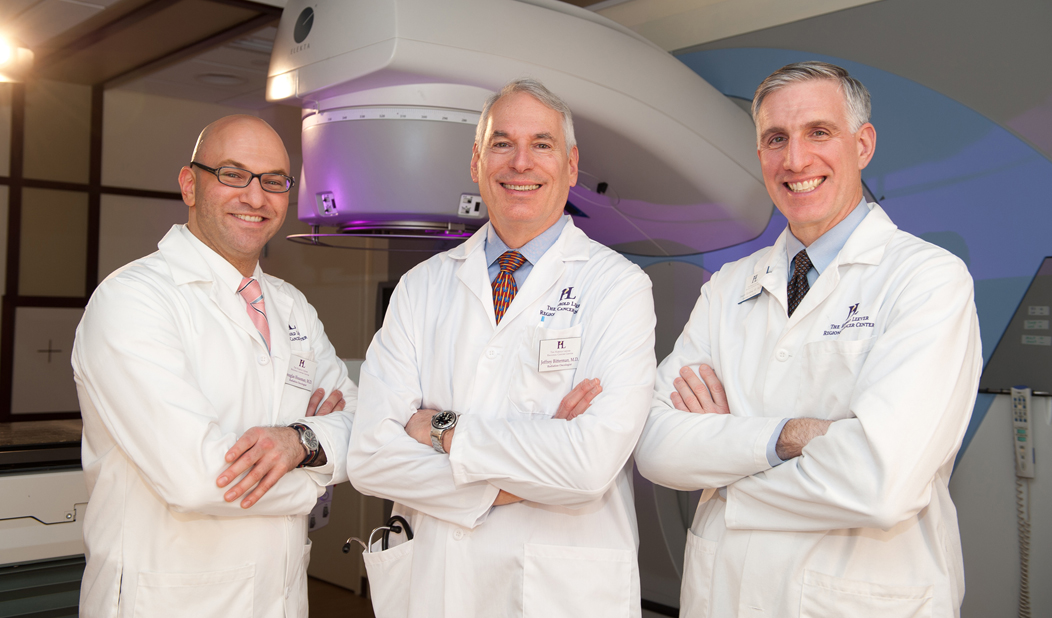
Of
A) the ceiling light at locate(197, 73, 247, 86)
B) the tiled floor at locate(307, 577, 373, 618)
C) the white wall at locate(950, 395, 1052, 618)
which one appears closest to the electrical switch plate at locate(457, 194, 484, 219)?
the white wall at locate(950, 395, 1052, 618)

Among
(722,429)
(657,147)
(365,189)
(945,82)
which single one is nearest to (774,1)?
(945,82)

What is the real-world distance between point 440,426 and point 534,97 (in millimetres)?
663

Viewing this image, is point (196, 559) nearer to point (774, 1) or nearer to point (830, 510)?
point (830, 510)

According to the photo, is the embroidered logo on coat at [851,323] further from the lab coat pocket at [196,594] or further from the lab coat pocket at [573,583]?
the lab coat pocket at [196,594]

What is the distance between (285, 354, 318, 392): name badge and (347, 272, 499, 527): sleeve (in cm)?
15

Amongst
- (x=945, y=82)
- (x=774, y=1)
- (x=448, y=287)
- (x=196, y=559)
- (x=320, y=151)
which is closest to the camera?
(x=196, y=559)

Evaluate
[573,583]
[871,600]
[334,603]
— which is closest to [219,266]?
[573,583]

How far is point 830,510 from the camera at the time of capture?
1.17m

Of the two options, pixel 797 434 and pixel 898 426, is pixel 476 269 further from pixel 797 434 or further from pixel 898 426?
pixel 898 426

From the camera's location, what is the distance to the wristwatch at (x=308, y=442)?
149 cm

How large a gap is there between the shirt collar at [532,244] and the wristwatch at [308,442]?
0.49 meters

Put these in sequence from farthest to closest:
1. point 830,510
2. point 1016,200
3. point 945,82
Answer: point 945,82 → point 1016,200 → point 830,510

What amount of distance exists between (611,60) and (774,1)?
0.77 meters

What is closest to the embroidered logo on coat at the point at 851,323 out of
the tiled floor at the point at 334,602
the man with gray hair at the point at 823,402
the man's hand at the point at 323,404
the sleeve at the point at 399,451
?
the man with gray hair at the point at 823,402
